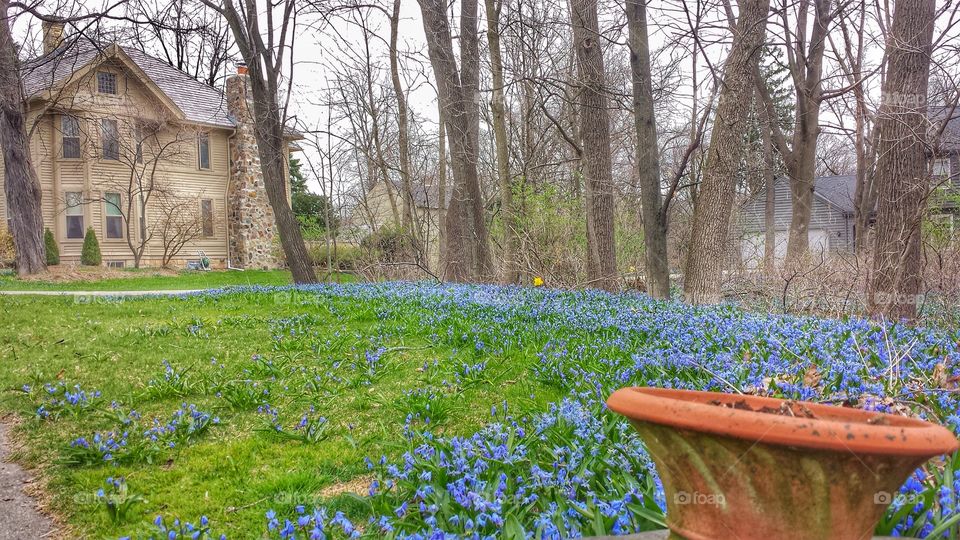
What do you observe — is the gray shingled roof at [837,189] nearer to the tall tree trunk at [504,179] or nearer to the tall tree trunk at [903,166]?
the tall tree trunk at [504,179]

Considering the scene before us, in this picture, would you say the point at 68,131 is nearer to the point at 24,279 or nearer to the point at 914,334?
the point at 24,279

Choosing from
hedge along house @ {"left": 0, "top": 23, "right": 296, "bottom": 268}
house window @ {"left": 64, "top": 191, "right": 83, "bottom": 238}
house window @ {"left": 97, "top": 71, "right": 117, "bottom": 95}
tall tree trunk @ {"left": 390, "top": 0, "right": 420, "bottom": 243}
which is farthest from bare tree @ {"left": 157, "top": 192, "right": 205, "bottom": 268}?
tall tree trunk @ {"left": 390, "top": 0, "right": 420, "bottom": 243}

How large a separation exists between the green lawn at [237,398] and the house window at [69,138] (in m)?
20.4

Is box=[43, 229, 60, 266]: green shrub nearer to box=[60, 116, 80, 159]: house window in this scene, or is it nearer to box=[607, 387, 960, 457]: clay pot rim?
box=[60, 116, 80, 159]: house window

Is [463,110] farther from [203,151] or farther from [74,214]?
[74,214]

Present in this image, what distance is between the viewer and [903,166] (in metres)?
7.96

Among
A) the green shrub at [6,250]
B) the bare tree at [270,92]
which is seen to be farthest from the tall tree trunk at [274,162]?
the green shrub at [6,250]

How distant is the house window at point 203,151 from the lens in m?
28.1

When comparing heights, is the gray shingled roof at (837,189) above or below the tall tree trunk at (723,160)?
above

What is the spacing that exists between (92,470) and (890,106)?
904 centimetres

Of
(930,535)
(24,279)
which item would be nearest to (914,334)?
(930,535)

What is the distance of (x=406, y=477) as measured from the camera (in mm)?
2893

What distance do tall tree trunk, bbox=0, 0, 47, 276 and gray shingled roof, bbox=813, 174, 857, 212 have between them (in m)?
36.8

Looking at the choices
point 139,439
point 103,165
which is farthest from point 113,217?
point 139,439
